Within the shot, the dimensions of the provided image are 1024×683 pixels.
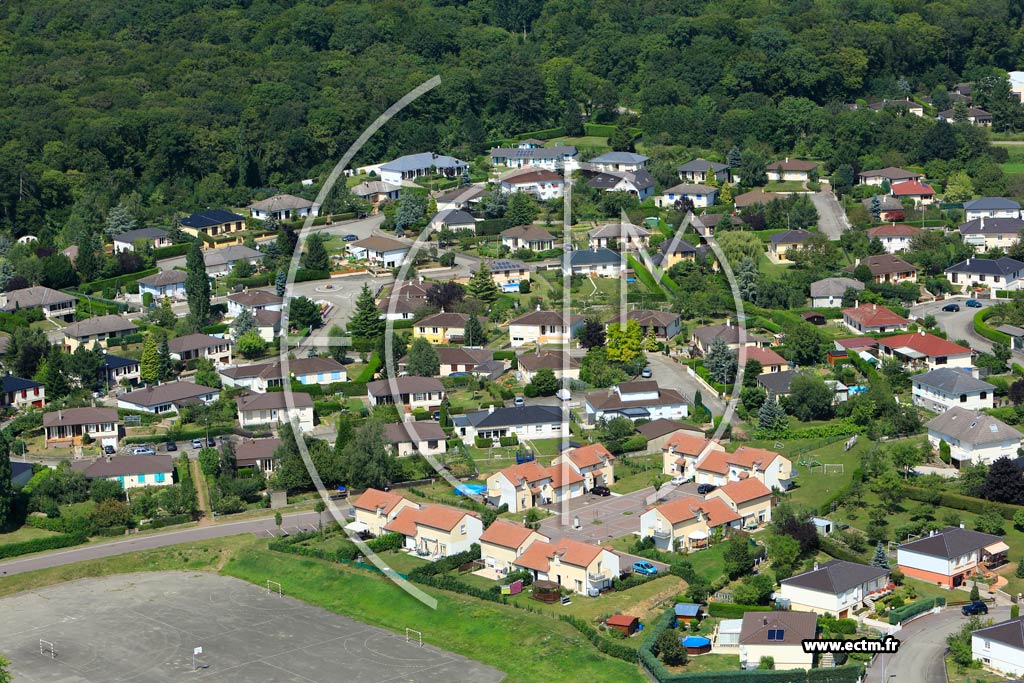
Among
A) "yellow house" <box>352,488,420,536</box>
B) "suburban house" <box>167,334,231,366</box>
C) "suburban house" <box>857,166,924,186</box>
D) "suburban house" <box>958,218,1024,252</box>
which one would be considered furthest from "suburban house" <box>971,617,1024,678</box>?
"suburban house" <box>857,166,924,186</box>

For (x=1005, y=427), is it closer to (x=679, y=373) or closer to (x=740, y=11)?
(x=679, y=373)

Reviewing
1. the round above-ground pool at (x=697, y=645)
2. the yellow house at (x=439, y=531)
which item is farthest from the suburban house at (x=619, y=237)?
the round above-ground pool at (x=697, y=645)

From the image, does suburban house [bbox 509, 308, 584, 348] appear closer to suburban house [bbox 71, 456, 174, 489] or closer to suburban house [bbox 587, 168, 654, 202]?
suburban house [bbox 71, 456, 174, 489]

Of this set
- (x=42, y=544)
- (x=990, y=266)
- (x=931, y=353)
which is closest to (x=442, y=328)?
(x=931, y=353)

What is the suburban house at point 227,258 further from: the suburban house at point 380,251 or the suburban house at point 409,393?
the suburban house at point 409,393

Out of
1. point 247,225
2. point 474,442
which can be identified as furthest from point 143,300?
point 474,442

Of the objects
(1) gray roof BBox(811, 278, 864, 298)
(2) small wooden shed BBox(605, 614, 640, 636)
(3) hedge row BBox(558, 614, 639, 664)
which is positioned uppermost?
(1) gray roof BBox(811, 278, 864, 298)
